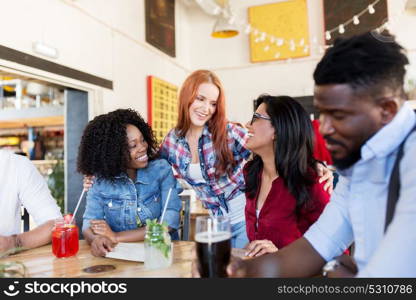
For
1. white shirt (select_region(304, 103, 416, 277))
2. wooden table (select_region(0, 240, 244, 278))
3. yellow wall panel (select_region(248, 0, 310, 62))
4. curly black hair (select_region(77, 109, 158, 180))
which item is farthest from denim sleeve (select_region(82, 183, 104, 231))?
yellow wall panel (select_region(248, 0, 310, 62))

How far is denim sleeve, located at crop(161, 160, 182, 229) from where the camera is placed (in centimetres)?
179

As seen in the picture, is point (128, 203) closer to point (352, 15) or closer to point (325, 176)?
point (325, 176)

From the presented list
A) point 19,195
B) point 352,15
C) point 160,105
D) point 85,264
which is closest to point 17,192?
point 19,195

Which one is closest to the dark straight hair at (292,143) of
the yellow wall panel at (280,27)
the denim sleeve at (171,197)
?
the denim sleeve at (171,197)

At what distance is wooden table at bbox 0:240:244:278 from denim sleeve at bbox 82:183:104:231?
211 mm

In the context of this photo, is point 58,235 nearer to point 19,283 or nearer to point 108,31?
point 19,283

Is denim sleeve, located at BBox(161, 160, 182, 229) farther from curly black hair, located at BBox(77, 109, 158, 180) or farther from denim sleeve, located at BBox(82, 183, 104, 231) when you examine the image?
denim sleeve, located at BBox(82, 183, 104, 231)

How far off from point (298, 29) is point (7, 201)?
5.02 meters

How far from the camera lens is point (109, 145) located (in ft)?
6.42

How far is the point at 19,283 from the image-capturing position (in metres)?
→ 0.96

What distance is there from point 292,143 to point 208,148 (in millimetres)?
722

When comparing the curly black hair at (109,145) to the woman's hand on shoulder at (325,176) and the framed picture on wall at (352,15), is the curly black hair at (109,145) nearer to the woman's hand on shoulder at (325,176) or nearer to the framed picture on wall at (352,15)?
the woman's hand on shoulder at (325,176)

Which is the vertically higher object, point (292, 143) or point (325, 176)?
point (292, 143)

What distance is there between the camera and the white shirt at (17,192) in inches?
69.2
